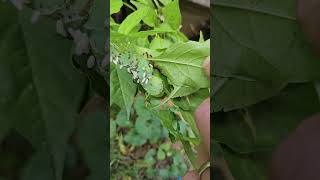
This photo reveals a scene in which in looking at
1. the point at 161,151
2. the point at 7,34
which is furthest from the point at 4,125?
the point at 161,151

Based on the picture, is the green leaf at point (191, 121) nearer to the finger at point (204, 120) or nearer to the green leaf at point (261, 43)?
the finger at point (204, 120)

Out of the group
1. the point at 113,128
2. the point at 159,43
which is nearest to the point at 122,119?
the point at 113,128

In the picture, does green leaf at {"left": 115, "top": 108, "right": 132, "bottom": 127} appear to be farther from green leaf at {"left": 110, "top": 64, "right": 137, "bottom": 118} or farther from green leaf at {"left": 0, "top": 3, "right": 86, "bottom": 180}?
green leaf at {"left": 0, "top": 3, "right": 86, "bottom": 180}

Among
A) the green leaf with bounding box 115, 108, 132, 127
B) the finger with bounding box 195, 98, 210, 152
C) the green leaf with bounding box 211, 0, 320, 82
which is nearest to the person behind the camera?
the green leaf with bounding box 211, 0, 320, 82

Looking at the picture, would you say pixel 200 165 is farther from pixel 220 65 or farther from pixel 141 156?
pixel 141 156

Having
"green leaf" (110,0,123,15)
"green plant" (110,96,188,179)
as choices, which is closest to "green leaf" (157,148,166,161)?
"green plant" (110,96,188,179)

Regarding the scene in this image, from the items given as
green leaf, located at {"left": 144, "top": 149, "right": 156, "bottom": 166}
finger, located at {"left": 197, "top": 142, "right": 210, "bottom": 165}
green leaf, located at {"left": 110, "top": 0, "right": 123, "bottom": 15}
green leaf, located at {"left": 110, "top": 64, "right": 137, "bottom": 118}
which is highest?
green leaf, located at {"left": 110, "top": 0, "right": 123, "bottom": 15}
